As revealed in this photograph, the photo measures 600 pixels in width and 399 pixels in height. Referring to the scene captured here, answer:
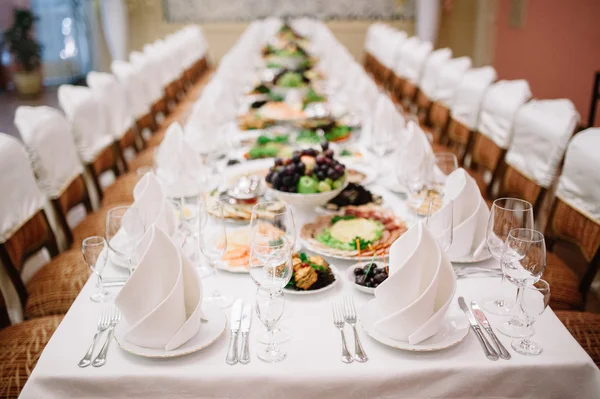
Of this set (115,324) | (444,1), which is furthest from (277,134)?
(444,1)

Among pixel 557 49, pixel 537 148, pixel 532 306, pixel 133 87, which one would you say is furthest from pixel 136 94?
pixel 557 49

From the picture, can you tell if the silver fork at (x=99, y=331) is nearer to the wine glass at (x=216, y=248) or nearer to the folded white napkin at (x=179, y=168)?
the wine glass at (x=216, y=248)

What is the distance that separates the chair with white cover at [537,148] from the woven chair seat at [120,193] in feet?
6.25

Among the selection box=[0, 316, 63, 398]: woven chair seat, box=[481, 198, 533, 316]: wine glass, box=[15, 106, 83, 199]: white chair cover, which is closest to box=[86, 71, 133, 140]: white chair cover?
box=[15, 106, 83, 199]: white chair cover

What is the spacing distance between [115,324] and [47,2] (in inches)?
379

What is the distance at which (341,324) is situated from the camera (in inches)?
51.5

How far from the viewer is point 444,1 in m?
9.30

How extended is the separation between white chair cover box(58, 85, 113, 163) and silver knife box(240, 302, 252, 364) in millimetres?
A: 1935

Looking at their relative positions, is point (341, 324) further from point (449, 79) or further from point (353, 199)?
point (449, 79)

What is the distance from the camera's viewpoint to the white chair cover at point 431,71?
4.36 metres

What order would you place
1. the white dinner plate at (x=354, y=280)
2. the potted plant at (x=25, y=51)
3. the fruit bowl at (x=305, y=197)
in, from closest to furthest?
the white dinner plate at (x=354, y=280) < the fruit bowl at (x=305, y=197) < the potted plant at (x=25, y=51)

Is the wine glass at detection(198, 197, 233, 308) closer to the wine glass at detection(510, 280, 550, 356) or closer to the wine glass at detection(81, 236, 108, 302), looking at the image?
the wine glass at detection(81, 236, 108, 302)

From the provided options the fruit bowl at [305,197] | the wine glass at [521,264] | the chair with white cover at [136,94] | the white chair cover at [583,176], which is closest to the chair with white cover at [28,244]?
the fruit bowl at [305,197]

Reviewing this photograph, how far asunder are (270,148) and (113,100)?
1.49 meters
